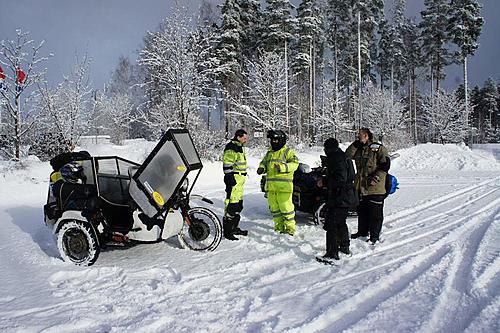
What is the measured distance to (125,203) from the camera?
5.25m

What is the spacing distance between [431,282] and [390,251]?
4.00 ft

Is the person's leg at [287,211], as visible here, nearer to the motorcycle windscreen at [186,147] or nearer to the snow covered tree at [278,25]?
the motorcycle windscreen at [186,147]

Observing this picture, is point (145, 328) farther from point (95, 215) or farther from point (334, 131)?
point (334, 131)

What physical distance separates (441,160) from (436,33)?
23043 mm

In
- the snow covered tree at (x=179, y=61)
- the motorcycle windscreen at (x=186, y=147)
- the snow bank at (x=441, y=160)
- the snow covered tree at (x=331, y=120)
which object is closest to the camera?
the motorcycle windscreen at (x=186, y=147)

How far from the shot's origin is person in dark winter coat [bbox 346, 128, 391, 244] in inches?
233

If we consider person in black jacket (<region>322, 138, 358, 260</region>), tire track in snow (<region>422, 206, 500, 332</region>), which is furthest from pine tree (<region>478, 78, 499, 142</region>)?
person in black jacket (<region>322, 138, 358, 260</region>)

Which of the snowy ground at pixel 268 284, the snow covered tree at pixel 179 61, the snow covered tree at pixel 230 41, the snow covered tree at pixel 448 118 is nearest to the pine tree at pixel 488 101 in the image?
the snow covered tree at pixel 448 118

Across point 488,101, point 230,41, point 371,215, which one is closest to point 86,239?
point 371,215

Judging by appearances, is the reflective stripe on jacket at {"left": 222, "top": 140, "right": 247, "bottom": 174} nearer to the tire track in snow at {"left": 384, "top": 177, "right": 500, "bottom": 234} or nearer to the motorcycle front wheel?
the motorcycle front wheel

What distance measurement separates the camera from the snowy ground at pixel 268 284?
3334 mm

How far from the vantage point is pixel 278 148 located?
6484mm

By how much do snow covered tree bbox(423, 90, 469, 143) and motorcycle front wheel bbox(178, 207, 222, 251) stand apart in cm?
3642

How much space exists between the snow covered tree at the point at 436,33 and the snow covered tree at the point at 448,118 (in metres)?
1.62
